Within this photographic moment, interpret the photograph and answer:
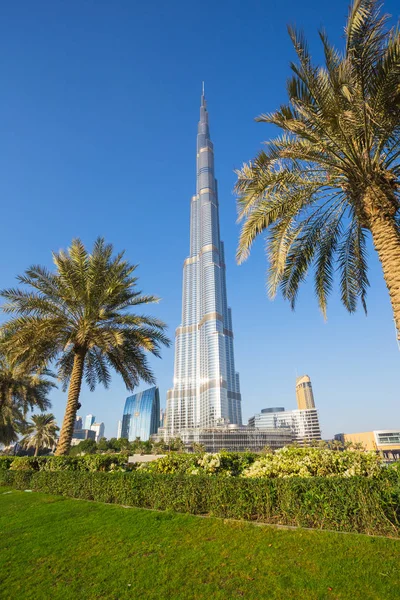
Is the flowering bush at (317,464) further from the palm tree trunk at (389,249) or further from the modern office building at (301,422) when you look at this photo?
the modern office building at (301,422)

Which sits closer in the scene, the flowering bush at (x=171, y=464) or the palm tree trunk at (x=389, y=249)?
the palm tree trunk at (x=389, y=249)

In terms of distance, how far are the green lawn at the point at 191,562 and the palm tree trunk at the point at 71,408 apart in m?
8.49

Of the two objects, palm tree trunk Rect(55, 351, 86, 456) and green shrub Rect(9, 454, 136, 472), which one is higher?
palm tree trunk Rect(55, 351, 86, 456)

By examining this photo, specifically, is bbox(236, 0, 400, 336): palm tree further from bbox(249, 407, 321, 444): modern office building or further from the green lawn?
bbox(249, 407, 321, 444): modern office building

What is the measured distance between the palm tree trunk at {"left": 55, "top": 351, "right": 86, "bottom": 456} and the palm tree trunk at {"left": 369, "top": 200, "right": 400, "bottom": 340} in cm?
1326

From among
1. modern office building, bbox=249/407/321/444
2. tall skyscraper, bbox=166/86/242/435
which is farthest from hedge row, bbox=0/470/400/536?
modern office building, bbox=249/407/321/444

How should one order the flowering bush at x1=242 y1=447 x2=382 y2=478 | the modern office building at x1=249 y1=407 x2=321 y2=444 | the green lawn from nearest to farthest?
1. the green lawn
2. the flowering bush at x1=242 y1=447 x2=382 y2=478
3. the modern office building at x1=249 y1=407 x2=321 y2=444

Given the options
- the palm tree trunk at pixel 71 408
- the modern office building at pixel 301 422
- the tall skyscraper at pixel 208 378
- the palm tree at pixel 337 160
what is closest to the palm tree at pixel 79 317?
the palm tree trunk at pixel 71 408

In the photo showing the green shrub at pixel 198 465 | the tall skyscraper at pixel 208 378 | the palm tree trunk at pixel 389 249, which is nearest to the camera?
the palm tree trunk at pixel 389 249

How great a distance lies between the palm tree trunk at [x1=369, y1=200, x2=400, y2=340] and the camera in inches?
264

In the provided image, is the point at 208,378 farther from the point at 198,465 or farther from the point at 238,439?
the point at 198,465

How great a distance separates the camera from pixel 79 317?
15.7 m

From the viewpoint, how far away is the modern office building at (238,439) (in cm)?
12800

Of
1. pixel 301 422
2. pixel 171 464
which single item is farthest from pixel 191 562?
pixel 301 422
